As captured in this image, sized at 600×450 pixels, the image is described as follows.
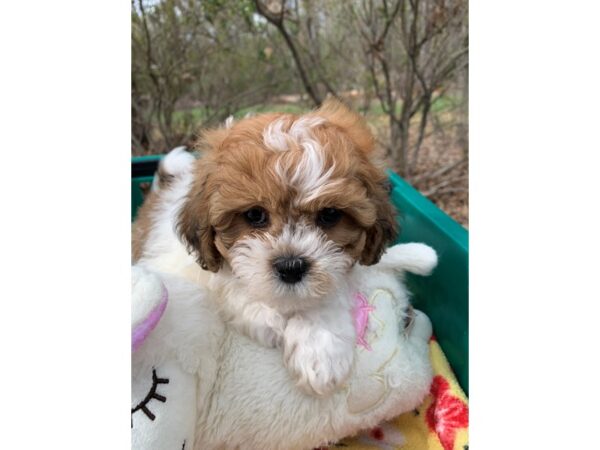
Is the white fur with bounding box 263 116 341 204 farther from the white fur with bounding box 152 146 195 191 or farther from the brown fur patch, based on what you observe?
the white fur with bounding box 152 146 195 191

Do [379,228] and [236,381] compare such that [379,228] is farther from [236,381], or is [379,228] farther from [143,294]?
[143,294]

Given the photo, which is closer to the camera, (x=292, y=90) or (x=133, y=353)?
(x=133, y=353)

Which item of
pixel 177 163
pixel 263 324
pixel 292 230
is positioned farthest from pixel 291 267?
pixel 177 163

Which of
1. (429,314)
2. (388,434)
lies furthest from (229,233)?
(429,314)

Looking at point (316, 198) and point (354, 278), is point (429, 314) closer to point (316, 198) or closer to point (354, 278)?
point (354, 278)

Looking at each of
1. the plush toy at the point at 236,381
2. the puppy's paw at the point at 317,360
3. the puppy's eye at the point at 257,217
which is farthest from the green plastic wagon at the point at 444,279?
the puppy's eye at the point at 257,217

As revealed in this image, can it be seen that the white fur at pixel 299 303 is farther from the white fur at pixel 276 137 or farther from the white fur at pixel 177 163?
the white fur at pixel 177 163
